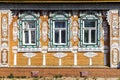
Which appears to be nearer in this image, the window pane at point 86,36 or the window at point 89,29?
the window at point 89,29

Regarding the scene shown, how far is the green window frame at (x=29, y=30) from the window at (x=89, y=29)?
2.11 meters

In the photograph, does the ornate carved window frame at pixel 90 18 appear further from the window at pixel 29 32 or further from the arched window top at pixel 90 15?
the window at pixel 29 32

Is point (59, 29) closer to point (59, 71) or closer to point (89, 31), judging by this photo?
point (89, 31)

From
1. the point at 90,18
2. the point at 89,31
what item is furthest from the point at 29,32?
the point at 90,18

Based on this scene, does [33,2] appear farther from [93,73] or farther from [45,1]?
[93,73]

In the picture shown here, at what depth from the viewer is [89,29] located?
34.1 m

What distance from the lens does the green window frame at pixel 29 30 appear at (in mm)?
34031

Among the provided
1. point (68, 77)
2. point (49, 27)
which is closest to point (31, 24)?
point (49, 27)

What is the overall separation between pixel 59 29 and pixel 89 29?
1407 millimetres

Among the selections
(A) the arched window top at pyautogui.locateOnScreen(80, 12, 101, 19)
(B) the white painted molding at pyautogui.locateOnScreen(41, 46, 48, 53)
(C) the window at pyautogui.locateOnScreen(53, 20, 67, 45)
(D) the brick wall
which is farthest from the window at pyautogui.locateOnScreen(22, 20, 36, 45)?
(A) the arched window top at pyautogui.locateOnScreen(80, 12, 101, 19)

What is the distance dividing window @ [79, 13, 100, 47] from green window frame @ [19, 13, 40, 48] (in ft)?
6.92

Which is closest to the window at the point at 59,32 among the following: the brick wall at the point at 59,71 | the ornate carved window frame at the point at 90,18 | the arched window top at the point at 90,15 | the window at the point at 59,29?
the window at the point at 59,29

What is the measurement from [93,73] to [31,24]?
3716 millimetres

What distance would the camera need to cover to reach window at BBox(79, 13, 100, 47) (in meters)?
34.0
